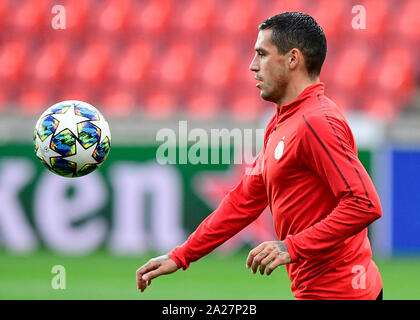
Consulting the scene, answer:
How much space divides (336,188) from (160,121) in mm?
6717

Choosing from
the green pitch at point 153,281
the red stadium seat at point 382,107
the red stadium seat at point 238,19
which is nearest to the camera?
the green pitch at point 153,281

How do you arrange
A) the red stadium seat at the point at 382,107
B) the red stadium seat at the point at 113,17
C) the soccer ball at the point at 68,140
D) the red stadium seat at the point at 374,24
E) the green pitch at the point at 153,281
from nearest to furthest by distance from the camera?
the soccer ball at the point at 68,140, the green pitch at the point at 153,281, the red stadium seat at the point at 382,107, the red stadium seat at the point at 374,24, the red stadium seat at the point at 113,17

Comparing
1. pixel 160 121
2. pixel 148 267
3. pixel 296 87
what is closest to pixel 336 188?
pixel 296 87

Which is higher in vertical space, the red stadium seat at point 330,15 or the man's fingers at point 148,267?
the red stadium seat at point 330,15

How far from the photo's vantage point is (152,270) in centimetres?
371

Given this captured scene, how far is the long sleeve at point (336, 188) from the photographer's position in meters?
3.13

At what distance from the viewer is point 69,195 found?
31.6 feet

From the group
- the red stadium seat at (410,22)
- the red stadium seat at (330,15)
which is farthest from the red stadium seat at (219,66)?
the red stadium seat at (410,22)

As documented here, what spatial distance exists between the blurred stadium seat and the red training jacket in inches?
282

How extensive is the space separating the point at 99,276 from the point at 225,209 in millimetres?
4976

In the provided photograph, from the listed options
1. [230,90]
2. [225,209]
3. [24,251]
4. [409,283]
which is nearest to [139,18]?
[230,90]

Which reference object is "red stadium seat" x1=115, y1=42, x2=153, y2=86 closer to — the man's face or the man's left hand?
the man's face

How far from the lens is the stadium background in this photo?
9156mm

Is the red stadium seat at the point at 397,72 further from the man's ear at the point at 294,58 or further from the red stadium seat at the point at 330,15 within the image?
the man's ear at the point at 294,58
